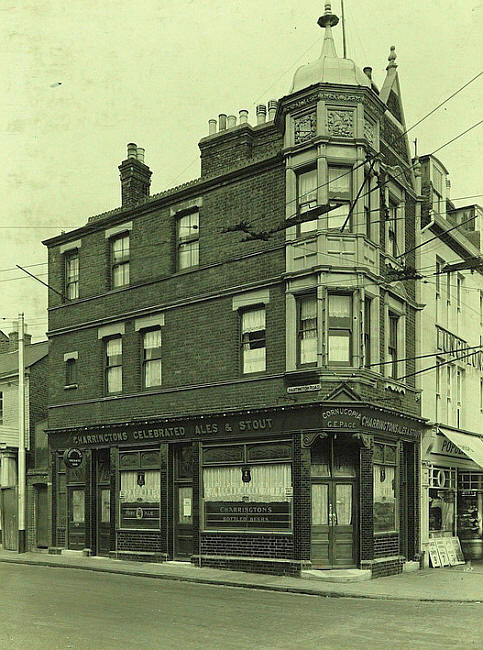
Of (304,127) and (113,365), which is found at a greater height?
(304,127)

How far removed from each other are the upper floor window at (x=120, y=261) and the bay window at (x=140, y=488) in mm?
5408

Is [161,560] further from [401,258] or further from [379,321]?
[401,258]

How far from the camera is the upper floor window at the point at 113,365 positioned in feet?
84.4

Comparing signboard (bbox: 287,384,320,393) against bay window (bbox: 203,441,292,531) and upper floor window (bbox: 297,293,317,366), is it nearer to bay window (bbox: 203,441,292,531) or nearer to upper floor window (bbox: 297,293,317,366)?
upper floor window (bbox: 297,293,317,366)

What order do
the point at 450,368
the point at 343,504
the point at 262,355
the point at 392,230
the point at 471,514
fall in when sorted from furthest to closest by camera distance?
the point at 471,514 → the point at 450,368 → the point at 392,230 → the point at 262,355 → the point at 343,504

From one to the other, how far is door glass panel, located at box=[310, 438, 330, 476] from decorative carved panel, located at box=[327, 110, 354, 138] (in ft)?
25.1

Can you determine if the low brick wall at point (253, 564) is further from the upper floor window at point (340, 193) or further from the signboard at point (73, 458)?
the upper floor window at point (340, 193)

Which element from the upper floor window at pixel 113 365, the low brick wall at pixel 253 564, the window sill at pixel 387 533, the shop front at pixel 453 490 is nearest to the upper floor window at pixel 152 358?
the upper floor window at pixel 113 365

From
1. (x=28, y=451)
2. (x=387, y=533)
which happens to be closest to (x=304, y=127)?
(x=387, y=533)

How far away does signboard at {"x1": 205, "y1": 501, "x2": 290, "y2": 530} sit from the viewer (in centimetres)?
2058

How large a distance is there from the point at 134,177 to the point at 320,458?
38.5 feet

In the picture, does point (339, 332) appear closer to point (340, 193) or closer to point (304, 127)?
point (340, 193)

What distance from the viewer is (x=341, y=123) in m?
20.7

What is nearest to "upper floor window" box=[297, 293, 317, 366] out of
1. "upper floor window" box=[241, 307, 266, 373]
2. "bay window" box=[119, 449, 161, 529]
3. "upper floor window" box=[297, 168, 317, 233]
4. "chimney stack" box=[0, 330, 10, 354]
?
"upper floor window" box=[241, 307, 266, 373]
